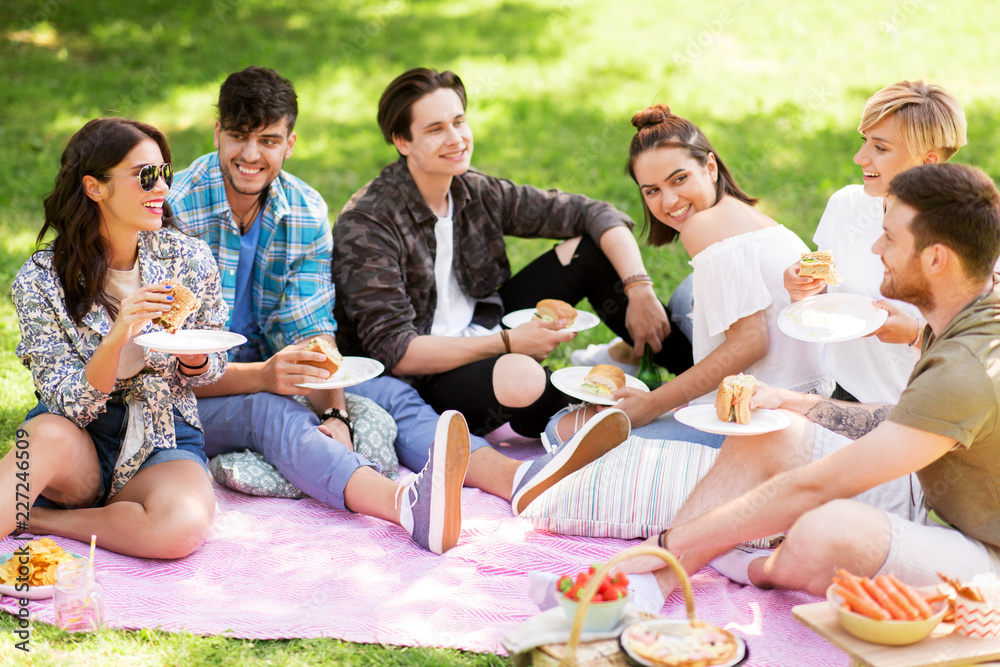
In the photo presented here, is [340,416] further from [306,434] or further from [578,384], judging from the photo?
[578,384]

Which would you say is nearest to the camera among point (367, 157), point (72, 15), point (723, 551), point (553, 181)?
point (723, 551)

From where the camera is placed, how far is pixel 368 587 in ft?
11.4

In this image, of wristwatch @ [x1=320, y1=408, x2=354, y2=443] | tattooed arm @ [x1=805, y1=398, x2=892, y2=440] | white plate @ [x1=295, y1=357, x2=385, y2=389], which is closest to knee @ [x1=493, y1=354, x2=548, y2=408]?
white plate @ [x1=295, y1=357, x2=385, y2=389]

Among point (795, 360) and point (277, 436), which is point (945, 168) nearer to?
point (795, 360)

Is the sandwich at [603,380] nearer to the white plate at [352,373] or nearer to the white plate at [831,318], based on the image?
the white plate at [831,318]

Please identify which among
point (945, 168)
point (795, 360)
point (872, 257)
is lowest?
point (795, 360)

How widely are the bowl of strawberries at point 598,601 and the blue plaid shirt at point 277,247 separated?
239cm

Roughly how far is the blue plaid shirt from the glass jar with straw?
1.64 metres

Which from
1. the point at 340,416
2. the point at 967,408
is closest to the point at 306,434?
the point at 340,416

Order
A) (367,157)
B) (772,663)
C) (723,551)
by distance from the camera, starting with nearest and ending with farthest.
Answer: (772,663), (723,551), (367,157)

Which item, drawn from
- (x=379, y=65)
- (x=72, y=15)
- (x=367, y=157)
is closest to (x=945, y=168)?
(x=367, y=157)

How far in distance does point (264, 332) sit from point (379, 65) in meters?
7.59

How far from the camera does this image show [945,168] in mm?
2820

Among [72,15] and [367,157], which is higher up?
[72,15]
